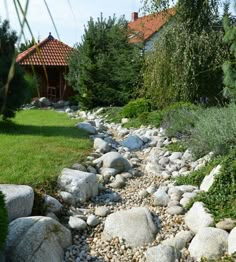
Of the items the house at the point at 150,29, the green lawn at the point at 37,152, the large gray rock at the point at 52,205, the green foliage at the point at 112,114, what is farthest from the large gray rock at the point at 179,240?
the house at the point at 150,29

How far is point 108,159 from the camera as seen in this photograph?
251 inches

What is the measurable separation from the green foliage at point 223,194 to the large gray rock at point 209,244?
0.30 metres

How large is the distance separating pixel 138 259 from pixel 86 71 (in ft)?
40.9

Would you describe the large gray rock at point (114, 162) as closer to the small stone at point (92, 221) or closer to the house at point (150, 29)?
the small stone at point (92, 221)

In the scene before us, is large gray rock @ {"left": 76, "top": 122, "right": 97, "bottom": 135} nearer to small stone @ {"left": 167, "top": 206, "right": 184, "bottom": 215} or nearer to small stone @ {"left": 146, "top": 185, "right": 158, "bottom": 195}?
small stone @ {"left": 146, "top": 185, "right": 158, "bottom": 195}

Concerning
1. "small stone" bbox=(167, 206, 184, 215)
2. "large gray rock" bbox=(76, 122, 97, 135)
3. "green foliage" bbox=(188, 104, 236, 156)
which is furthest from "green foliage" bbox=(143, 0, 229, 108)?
"small stone" bbox=(167, 206, 184, 215)

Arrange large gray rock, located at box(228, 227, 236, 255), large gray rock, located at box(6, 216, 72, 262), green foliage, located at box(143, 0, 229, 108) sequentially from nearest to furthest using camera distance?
large gray rock, located at box(6, 216, 72, 262), large gray rock, located at box(228, 227, 236, 255), green foliage, located at box(143, 0, 229, 108)

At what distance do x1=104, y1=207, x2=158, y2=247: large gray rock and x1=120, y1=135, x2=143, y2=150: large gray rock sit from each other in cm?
384

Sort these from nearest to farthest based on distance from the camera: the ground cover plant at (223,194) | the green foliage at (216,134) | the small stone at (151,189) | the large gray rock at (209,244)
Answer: the large gray rock at (209,244) < the ground cover plant at (223,194) < the small stone at (151,189) < the green foliage at (216,134)

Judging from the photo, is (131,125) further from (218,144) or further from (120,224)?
(120,224)

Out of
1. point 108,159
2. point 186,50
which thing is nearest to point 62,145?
point 108,159

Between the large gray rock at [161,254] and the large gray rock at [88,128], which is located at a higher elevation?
the large gray rock at [88,128]

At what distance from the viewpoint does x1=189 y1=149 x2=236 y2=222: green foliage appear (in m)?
4.20

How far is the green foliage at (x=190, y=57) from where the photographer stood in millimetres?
11047
